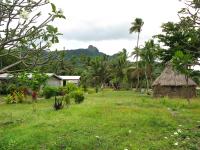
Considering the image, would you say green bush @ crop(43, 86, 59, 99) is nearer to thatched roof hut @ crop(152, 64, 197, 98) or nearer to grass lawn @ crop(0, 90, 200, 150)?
thatched roof hut @ crop(152, 64, 197, 98)

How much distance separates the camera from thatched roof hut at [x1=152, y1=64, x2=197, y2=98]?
49.7 meters

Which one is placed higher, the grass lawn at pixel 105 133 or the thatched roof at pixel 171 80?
the thatched roof at pixel 171 80

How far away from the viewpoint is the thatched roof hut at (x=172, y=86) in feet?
163

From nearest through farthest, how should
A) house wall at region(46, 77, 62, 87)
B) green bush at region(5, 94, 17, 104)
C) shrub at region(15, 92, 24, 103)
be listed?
green bush at region(5, 94, 17, 104), shrub at region(15, 92, 24, 103), house wall at region(46, 77, 62, 87)

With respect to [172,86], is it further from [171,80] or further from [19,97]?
[19,97]

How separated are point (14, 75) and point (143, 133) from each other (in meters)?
11.2

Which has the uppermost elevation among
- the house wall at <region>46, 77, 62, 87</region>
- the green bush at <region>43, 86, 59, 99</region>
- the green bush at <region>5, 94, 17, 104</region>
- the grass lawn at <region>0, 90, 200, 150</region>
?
the house wall at <region>46, 77, 62, 87</region>

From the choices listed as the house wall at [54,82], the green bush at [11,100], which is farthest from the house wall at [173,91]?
the house wall at [54,82]

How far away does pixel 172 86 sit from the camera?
5022 cm

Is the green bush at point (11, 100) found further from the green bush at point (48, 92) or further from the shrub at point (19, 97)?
the green bush at point (48, 92)

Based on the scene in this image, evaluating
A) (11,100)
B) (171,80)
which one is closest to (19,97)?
(11,100)

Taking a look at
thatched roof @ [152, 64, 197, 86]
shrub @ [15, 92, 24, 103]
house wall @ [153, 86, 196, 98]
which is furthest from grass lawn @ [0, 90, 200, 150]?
thatched roof @ [152, 64, 197, 86]

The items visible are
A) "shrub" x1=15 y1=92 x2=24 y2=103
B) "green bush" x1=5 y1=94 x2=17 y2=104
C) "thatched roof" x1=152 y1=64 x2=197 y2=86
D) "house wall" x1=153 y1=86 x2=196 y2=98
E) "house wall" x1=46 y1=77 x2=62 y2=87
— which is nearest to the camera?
"green bush" x1=5 y1=94 x2=17 y2=104

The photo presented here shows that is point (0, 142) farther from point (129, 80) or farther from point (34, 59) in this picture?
point (129, 80)
